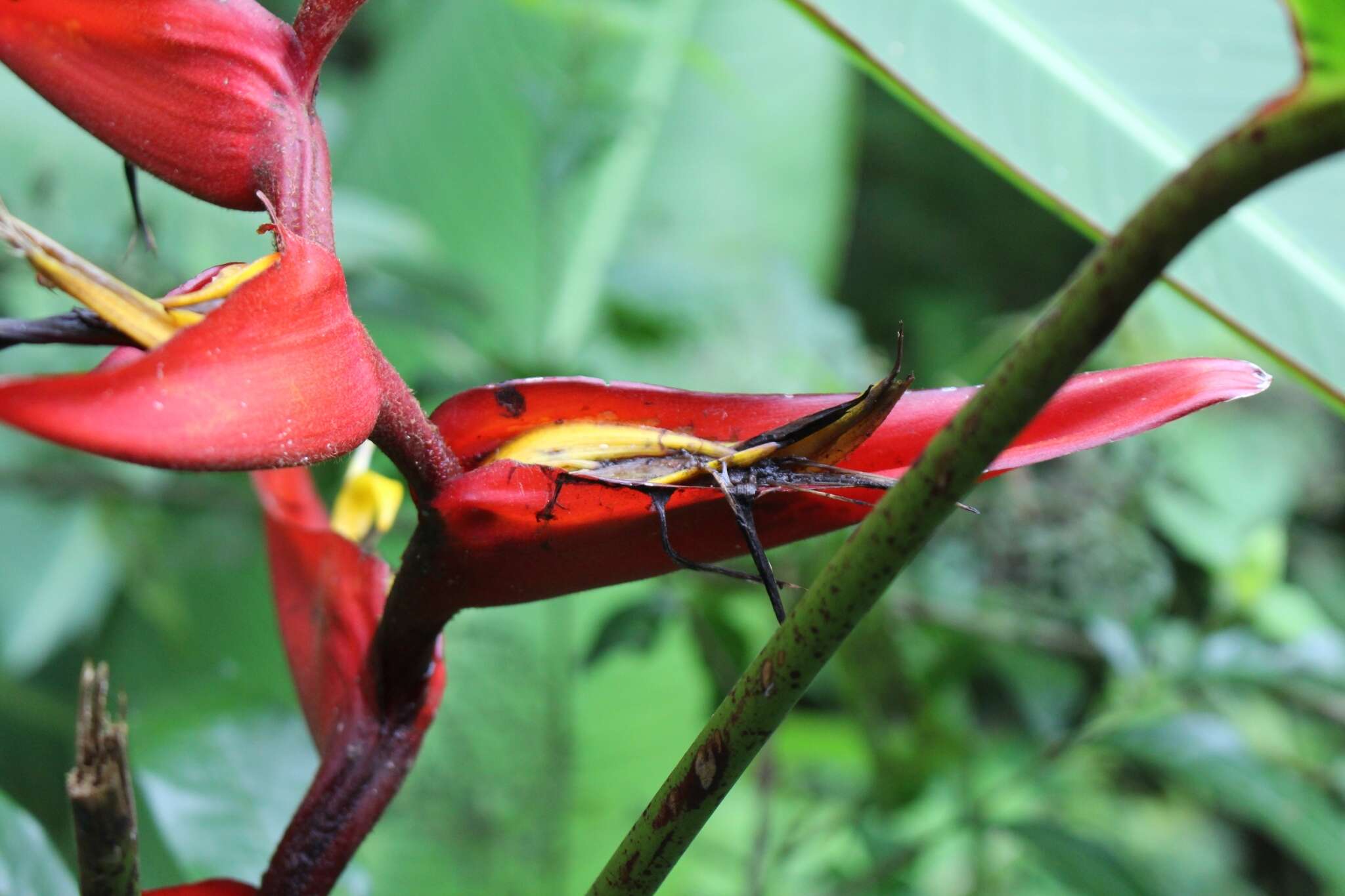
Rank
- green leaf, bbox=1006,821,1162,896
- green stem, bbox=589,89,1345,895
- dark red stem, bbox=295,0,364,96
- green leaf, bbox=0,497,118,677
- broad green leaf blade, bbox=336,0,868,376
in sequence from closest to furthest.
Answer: green stem, bbox=589,89,1345,895, dark red stem, bbox=295,0,364,96, green leaf, bbox=1006,821,1162,896, broad green leaf blade, bbox=336,0,868,376, green leaf, bbox=0,497,118,677

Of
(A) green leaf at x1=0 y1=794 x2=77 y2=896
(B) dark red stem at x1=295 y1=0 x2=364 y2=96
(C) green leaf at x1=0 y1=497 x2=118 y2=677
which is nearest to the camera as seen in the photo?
(B) dark red stem at x1=295 y1=0 x2=364 y2=96

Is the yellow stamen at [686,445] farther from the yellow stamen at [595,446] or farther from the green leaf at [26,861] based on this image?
the green leaf at [26,861]

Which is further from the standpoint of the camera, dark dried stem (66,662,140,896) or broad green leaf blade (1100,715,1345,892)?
broad green leaf blade (1100,715,1345,892)

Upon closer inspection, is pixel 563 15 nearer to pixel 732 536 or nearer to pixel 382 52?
pixel 382 52

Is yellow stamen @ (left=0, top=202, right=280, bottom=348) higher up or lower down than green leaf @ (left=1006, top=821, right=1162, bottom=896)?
higher up

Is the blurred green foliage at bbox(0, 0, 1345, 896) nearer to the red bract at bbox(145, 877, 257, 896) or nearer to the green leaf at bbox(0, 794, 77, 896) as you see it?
the green leaf at bbox(0, 794, 77, 896)

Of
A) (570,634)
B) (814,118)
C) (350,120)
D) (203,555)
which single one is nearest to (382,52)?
(350,120)

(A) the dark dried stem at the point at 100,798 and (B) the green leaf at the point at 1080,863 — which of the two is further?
(B) the green leaf at the point at 1080,863

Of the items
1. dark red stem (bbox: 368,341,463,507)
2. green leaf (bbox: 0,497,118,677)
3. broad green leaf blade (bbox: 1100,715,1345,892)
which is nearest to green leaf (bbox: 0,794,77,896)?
dark red stem (bbox: 368,341,463,507)

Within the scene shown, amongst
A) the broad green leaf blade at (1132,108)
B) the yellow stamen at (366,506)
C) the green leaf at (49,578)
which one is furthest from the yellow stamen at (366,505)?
the green leaf at (49,578)
